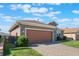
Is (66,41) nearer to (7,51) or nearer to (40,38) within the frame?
(40,38)

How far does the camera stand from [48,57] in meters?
16.2

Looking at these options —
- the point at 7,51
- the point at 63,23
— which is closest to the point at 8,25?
the point at 7,51

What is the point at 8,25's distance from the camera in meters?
16.2

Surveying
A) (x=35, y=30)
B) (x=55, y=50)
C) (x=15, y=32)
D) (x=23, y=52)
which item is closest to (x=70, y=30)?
(x=55, y=50)

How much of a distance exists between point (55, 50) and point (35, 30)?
39.4 inches

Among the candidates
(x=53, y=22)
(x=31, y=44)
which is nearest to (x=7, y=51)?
(x=31, y=44)

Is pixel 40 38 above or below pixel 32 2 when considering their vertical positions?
Result: below

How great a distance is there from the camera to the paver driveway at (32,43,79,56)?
1625cm

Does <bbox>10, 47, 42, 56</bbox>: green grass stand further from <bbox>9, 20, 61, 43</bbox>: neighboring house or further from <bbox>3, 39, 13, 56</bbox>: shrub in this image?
<bbox>9, 20, 61, 43</bbox>: neighboring house

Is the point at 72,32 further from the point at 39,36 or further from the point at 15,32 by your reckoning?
the point at 15,32

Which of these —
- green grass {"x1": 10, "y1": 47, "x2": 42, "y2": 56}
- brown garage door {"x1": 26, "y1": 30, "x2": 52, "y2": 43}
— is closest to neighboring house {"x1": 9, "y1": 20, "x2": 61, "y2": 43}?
brown garage door {"x1": 26, "y1": 30, "x2": 52, "y2": 43}

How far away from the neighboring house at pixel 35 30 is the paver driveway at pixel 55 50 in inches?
10.2

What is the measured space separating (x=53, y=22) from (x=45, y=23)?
0.28 m

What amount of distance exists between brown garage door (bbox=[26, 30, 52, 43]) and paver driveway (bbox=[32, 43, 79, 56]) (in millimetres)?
249
